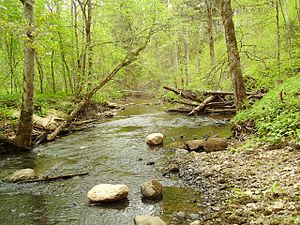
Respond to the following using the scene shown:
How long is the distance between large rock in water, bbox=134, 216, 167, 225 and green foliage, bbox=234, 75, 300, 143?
11.4ft

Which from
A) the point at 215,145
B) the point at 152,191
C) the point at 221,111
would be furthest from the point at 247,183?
the point at 221,111

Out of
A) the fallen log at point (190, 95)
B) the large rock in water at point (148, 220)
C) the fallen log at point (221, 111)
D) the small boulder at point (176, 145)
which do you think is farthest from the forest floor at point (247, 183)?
the fallen log at point (190, 95)

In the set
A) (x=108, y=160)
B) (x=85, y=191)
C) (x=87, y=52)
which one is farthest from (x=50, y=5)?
(x=85, y=191)

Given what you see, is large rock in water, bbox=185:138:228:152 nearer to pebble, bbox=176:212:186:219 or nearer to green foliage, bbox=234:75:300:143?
green foliage, bbox=234:75:300:143

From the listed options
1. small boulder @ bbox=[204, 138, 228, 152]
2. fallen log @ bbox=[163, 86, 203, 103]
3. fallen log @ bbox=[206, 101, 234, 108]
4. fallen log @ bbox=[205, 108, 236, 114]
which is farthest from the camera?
fallen log @ bbox=[163, 86, 203, 103]

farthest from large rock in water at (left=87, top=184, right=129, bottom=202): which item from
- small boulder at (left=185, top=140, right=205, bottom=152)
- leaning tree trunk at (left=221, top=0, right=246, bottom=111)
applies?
leaning tree trunk at (left=221, top=0, right=246, bottom=111)

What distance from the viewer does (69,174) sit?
21.9 ft

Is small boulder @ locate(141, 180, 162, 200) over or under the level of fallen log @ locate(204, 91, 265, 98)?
under

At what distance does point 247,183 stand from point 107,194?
2629 mm

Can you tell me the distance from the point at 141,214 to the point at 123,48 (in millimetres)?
13743

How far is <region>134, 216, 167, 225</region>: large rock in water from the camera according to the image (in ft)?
12.8

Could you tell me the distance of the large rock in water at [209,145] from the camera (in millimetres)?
7680

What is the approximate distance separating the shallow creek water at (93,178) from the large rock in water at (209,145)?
0.88 meters

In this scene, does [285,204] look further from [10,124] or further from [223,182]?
[10,124]
